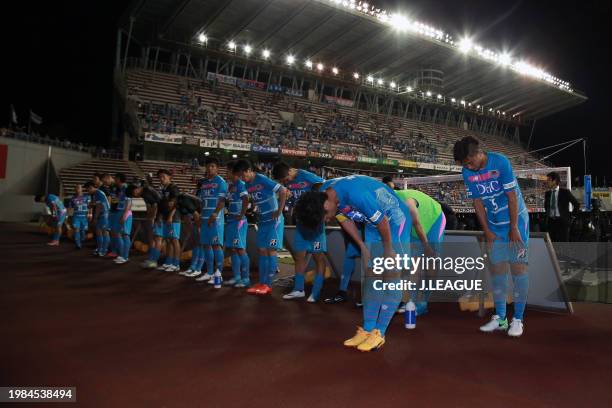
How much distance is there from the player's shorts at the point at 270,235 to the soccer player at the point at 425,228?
204cm

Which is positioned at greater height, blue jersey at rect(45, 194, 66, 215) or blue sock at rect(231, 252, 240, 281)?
blue jersey at rect(45, 194, 66, 215)

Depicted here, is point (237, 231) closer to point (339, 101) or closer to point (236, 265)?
point (236, 265)

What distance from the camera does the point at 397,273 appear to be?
10.1 feet

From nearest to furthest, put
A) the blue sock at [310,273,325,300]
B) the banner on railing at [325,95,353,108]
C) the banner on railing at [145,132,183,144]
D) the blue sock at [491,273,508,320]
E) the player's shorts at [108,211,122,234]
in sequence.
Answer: the blue sock at [491,273,508,320]
the blue sock at [310,273,325,300]
the player's shorts at [108,211,122,234]
the banner on railing at [145,132,183,144]
the banner on railing at [325,95,353,108]

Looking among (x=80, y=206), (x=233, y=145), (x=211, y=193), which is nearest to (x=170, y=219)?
(x=211, y=193)

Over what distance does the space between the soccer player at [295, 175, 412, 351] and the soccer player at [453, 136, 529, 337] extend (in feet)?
3.22

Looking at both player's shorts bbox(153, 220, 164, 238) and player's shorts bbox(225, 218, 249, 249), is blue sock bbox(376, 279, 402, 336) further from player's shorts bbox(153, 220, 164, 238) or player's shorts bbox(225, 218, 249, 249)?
player's shorts bbox(153, 220, 164, 238)

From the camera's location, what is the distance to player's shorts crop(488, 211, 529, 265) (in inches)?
144

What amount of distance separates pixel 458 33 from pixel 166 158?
92.0 feet

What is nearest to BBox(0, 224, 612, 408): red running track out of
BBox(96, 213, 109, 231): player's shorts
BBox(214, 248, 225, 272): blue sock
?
BBox(214, 248, 225, 272): blue sock

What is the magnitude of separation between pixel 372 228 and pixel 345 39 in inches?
1292

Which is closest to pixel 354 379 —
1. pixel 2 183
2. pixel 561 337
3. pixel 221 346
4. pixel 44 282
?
pixel 221 346

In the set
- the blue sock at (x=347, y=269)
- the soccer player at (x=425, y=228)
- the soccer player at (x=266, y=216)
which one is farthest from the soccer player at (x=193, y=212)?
the soccer player at (x=425, y=228)

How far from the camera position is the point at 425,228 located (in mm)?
4406
